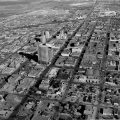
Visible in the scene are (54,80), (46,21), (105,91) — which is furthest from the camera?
(46,21)

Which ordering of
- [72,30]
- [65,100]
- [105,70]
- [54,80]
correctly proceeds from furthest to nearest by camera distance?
[72,30] < [105,70] < [54,80] < [65,100]

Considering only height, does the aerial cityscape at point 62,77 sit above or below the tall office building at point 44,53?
below

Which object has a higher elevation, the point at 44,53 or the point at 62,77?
the point at 44,53

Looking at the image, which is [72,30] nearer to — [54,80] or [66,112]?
[54,80]

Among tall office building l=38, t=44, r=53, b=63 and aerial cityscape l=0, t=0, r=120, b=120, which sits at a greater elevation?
tall office building l=38, t=44, r=53, b=63

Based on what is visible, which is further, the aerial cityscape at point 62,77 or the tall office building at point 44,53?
the tall office building at point 44,53

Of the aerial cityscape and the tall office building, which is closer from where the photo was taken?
the aerial cityscape

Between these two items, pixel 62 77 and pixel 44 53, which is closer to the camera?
pixel 62 77

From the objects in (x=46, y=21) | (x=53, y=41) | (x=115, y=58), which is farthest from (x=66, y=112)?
(x=46, y=21)
